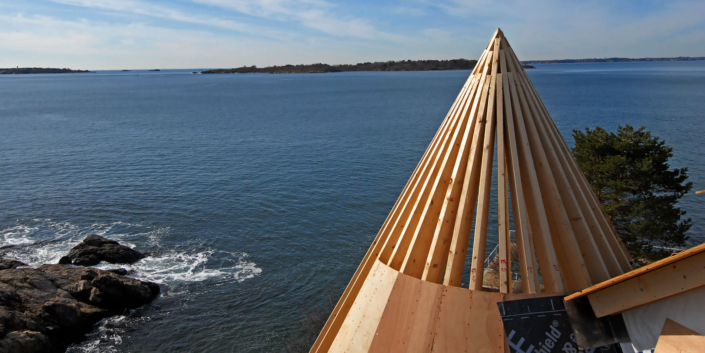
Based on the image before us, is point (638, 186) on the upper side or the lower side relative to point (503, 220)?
lower

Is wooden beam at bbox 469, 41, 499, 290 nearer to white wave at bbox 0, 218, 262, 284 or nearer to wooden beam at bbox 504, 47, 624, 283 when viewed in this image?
wooden beam at bbox 504, 47, 624, 283

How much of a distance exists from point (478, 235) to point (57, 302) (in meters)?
18.7

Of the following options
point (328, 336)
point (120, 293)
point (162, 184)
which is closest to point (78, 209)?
point (162, 184)

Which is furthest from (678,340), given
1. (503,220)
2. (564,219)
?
(503,220)

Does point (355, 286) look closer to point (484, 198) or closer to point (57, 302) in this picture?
point (484, 198)

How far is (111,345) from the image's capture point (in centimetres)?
1769

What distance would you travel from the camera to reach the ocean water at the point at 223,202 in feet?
66.1

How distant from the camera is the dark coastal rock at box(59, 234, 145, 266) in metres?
23.6

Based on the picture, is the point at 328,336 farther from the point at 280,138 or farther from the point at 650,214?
the point at 280,138

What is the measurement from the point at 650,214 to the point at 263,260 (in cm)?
1838

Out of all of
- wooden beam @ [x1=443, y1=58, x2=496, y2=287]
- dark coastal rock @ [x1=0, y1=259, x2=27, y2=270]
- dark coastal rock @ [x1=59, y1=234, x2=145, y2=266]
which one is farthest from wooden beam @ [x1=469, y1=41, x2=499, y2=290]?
dark coastal rock @ [x1=0, y1=259, x2=27, y2=270]

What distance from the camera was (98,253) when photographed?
24297 mm

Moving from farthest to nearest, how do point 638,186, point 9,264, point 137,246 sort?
point 137,246 < point 9,264 < point 638,186

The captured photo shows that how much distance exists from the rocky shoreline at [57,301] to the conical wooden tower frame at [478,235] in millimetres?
14608
